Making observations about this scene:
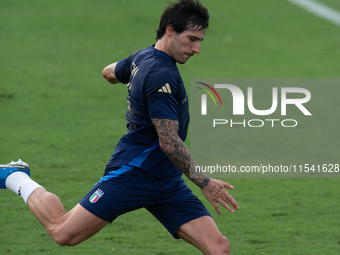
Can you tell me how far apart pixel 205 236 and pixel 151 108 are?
1.05 meters

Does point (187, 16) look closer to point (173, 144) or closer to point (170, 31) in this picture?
point (170, 31)

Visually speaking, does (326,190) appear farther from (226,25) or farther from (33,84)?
(226,25)

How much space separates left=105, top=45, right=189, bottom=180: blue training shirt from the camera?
4.00 m

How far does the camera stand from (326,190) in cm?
767

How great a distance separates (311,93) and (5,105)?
261 inches

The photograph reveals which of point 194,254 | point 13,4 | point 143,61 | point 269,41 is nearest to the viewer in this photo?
point 143,61

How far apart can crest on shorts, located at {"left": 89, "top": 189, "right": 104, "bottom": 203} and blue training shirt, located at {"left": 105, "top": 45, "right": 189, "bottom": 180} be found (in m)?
0.23

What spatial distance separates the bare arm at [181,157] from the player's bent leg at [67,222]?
739mm

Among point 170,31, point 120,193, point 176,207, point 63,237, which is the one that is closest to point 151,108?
point 170,31

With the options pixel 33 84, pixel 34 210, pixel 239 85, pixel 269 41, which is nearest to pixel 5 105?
pixel 33 84

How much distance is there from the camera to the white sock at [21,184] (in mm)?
4508

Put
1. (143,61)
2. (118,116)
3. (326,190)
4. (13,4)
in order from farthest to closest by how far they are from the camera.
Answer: (13,4) → (118,116) → (326,190) → (143,61)

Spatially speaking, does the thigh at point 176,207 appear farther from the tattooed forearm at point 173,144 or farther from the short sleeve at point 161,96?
the short sleeve at point 161,96

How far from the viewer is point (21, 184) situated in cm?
459
